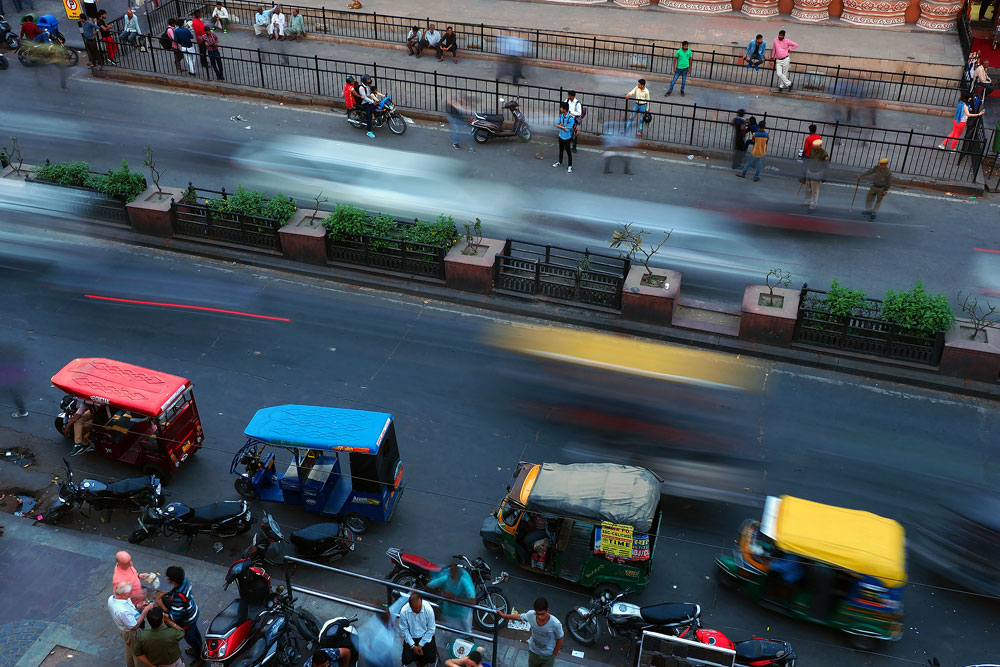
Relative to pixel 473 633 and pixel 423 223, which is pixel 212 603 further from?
pixel 423 223

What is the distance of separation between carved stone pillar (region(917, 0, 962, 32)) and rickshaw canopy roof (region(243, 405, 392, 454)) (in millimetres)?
26353

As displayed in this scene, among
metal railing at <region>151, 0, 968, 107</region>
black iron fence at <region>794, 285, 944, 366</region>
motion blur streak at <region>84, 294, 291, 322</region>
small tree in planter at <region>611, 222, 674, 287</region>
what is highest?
metal railing at <region>151, 0, 968, 107</region>

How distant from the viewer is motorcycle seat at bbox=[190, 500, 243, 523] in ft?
41.8

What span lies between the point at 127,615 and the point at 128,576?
19.4 inches

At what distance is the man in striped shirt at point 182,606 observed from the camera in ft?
35.5

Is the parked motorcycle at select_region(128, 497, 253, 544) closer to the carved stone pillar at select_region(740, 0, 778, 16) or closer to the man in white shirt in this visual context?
the man in white shirt

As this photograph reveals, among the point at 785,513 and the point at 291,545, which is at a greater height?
the point at 785,513

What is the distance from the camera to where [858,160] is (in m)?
23.5

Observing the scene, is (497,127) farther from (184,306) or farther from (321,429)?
(321,429)

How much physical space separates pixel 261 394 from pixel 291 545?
11.7 ft

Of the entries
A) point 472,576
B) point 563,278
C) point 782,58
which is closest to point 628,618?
point 472,576

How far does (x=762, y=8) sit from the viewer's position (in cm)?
3147

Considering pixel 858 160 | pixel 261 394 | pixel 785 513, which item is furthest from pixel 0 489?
pixel 858 160

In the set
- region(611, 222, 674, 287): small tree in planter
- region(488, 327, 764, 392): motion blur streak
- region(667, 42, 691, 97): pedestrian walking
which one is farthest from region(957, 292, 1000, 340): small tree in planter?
region(667, 42, 691, 97): pedestrian walking
